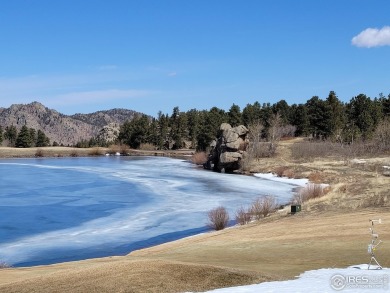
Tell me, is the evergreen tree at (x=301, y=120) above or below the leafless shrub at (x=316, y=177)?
above

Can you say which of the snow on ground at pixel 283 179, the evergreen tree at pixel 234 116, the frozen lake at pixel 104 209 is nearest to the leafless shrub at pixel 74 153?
the evergreen tree at pixel 234 116

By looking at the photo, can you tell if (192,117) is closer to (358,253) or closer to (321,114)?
(321,114)

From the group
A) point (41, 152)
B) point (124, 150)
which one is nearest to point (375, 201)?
point (124, 150)

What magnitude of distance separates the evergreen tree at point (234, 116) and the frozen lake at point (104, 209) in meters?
68.3

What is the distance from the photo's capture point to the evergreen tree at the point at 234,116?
14688cm

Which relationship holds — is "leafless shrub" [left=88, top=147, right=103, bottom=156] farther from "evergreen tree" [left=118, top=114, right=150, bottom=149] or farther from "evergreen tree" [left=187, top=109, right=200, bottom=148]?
"evergreen tree" [left=187, top=109, right=200, bottom=148]

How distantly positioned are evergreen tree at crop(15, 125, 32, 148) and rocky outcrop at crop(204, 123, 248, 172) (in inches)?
2951

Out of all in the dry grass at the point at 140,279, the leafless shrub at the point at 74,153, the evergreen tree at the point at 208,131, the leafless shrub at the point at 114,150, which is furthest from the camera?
the leafless shrub at the point at 114,150

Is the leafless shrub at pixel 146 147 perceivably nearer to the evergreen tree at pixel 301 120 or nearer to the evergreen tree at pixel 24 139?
the evergreen tree at pixel 24 139

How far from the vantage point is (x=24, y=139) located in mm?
153125

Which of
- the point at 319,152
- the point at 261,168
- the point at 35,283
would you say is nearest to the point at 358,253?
the point at 35,283

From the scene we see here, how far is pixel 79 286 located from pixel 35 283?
1.98 meters

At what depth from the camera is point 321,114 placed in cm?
12050

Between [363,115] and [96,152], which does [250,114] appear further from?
[96,152]
